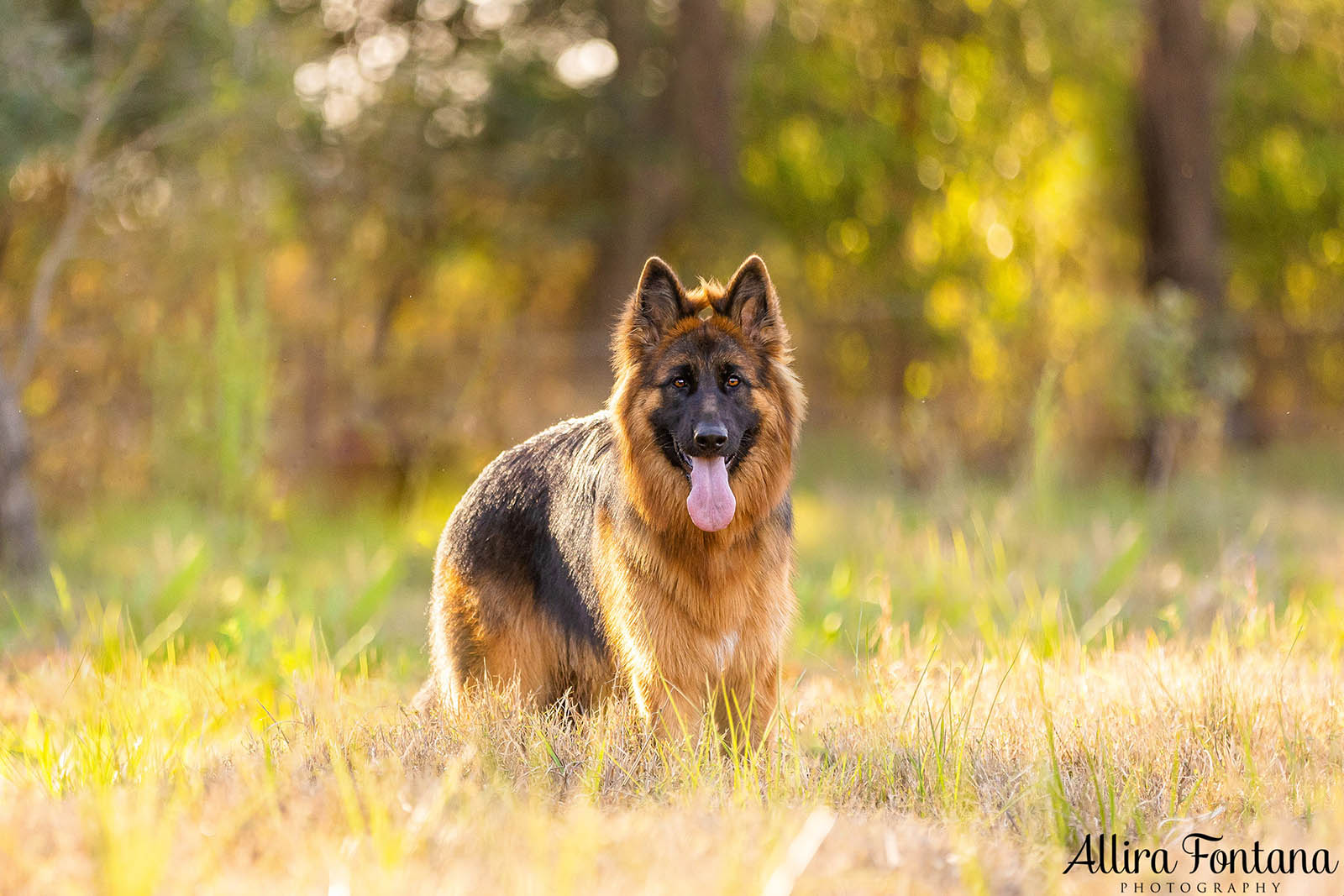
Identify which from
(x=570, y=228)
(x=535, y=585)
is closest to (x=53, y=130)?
(x=535, y=585)

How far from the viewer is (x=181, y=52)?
31.8ft

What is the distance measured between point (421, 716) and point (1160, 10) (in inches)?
515

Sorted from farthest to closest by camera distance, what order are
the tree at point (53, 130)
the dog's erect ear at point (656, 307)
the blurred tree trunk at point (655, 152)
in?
1. the blurred tree trunk at point (655, 152)
2. the tree at point (53, 130)
3. the dog's erect ear at point (656, 307)

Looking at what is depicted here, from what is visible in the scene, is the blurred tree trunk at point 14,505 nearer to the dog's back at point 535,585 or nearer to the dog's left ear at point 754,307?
the dog's back at point 535,585

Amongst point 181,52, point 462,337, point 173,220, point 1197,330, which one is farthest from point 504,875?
point 1197,330

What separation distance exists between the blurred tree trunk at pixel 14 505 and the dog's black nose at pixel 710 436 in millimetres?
6239

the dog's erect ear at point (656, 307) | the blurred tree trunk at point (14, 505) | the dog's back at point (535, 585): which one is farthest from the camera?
the blurred tree trunk at point (14, 505)

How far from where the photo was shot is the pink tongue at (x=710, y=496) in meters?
4.33

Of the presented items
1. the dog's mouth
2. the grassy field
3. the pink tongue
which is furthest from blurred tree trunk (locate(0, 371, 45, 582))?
the pink tongue

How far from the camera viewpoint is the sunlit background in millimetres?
9188

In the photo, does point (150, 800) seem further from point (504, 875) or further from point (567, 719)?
point (567, 719)

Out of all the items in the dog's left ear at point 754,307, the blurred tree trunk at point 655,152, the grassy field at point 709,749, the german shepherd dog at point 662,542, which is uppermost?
the blurred tree trunk at point 655,152

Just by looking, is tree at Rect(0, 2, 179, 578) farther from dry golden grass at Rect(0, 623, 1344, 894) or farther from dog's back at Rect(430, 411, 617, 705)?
dog's back at Rect(430, 411, 617, 705)

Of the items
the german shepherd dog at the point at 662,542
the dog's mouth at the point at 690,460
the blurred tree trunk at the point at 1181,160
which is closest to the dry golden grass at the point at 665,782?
the german shepherd dog at the point at 662,542
